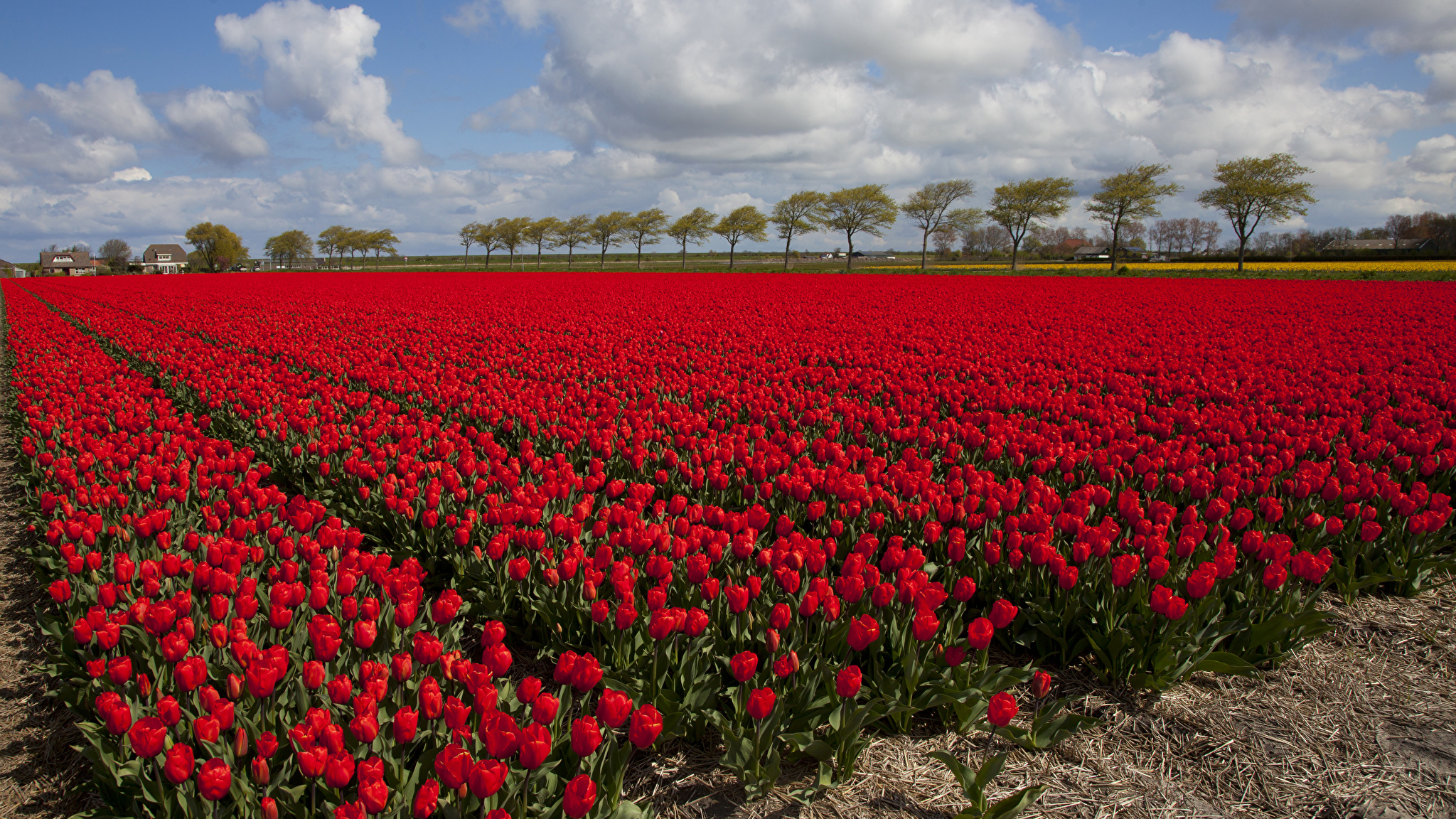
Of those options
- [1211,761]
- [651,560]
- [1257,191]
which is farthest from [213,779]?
[1257,191]

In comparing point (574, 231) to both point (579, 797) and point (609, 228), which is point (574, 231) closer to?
point (609, 228)

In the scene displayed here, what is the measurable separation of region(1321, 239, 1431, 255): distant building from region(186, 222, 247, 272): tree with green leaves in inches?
5012

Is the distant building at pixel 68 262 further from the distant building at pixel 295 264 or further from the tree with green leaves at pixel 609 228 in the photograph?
the tree with green leaves at pixel 609 228

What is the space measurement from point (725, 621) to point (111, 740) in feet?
8.46

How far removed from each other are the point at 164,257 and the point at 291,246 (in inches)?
1553

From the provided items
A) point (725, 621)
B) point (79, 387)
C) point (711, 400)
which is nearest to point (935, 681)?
point (725, 621)

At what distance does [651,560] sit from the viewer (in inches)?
140

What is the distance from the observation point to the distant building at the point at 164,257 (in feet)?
381

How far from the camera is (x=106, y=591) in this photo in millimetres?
3141

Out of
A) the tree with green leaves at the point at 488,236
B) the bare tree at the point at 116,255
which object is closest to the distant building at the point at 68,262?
the bare tree at the point at 116,255

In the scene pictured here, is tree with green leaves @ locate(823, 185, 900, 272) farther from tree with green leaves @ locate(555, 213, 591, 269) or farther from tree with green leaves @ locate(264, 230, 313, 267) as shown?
tree with green leaves @ locate(264, 230, 313, 267)

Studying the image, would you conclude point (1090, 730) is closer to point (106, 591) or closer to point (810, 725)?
point (810, 725)

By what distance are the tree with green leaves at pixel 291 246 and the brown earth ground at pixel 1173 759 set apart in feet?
402

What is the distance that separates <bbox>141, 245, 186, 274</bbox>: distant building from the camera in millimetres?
116125
